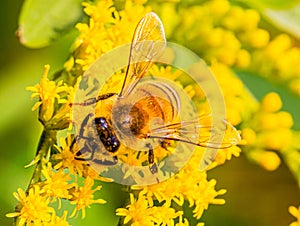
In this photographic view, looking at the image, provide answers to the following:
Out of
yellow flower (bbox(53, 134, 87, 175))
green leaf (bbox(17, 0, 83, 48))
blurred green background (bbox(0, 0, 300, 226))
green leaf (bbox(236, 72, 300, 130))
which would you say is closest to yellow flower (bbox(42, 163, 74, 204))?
yellow flower (bbox(53, 134, 87, 175))

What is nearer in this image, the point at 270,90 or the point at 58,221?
the point at 58,221

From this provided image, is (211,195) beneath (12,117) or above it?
beneath

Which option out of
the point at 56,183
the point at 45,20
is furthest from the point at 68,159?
the point at 45,20

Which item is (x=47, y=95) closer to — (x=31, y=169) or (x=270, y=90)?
(x=31, y=169)

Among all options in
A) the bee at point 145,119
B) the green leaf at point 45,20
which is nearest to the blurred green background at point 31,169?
the green leaf at point 45,20

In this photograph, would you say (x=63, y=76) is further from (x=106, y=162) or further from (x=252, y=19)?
(x=252, y=19)

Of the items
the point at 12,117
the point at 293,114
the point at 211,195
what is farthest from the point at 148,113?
the point at 293,114
